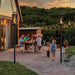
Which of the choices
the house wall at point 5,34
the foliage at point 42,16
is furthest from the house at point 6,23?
the foliage at point 42,16

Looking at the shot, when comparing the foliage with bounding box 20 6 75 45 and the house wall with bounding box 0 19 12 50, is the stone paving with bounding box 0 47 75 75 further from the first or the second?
the foliage with bounding box 20 6 75 45

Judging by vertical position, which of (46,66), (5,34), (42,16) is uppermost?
(42,16)

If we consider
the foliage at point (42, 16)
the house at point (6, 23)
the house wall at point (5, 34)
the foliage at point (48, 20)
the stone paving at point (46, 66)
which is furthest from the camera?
the foliage at point (42, 16)

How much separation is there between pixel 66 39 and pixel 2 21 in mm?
9136

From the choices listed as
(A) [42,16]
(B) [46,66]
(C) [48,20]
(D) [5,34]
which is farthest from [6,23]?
(A) [42,16]

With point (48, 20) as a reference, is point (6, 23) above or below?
below

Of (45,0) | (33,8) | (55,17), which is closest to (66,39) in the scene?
(55,17)

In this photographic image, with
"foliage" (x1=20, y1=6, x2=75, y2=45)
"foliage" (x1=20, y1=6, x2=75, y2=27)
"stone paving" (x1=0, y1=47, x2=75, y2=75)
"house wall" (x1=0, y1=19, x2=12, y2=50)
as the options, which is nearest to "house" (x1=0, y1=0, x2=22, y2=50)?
"house wall" (x1=0, y1=19, x2=12, y2=50)

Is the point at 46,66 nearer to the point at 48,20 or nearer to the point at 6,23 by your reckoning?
the point at 6,23

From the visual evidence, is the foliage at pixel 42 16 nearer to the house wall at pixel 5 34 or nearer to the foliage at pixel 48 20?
the foliage at pixel 48 20

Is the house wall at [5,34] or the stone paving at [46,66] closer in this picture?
the stone paving at [46,66]

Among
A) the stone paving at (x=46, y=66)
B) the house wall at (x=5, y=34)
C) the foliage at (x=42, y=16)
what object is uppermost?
the foliage at (x=42, y=16)

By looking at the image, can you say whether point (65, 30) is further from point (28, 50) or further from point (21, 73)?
point (21, 73)

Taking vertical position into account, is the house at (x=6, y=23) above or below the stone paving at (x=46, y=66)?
above
